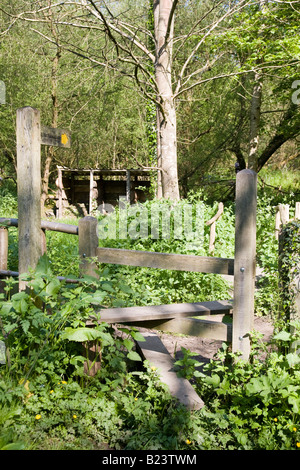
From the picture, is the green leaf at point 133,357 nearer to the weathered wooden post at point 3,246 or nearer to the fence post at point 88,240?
the fence post at point 88,240

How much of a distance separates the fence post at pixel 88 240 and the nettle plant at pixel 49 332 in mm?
498

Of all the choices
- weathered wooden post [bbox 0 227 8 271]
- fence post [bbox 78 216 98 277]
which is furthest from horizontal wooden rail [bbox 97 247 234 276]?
weathered wooden post [bbox 0 227 8 271]

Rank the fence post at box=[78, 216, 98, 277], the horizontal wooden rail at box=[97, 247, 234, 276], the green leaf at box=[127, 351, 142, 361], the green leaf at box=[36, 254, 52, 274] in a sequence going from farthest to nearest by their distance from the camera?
the fence post at box=[78, 216, 98, 277] < the horizontal wooden rail at box=[97, 247, 234, 276] < the green leaf at box=[36, 254, 52, 274] < the green leaf at box=[127, 351, 142, 361]

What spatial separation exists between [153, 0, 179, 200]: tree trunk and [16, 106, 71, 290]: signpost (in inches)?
190

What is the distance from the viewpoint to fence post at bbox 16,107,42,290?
3.87 meters

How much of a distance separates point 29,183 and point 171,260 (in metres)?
1.43

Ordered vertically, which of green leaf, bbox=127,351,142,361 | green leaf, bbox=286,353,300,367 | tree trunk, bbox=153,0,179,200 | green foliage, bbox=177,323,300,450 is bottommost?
green foliage, bbox=177,323,300,450

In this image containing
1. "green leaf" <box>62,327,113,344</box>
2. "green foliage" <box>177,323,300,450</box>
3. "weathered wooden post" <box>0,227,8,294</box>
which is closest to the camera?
"green foliage" <box>177,323,300,450</box>

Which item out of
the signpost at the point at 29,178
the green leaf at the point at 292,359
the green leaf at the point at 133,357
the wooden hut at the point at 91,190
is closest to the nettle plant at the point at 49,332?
the green leaf at the point at 133,357

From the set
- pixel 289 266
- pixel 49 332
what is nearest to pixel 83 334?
pixel 49 332

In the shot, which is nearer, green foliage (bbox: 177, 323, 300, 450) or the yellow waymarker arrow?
green foliage (bbox: 177, 323, 300, 450)

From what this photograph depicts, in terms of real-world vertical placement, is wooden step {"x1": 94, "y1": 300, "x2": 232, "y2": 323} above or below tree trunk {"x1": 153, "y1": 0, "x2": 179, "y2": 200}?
below

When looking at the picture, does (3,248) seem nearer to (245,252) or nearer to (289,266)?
(245,252)

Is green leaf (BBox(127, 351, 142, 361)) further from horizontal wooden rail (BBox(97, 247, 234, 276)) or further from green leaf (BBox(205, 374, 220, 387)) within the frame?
horizontal wooden rail (BBox(97, 247, 234, 276))
